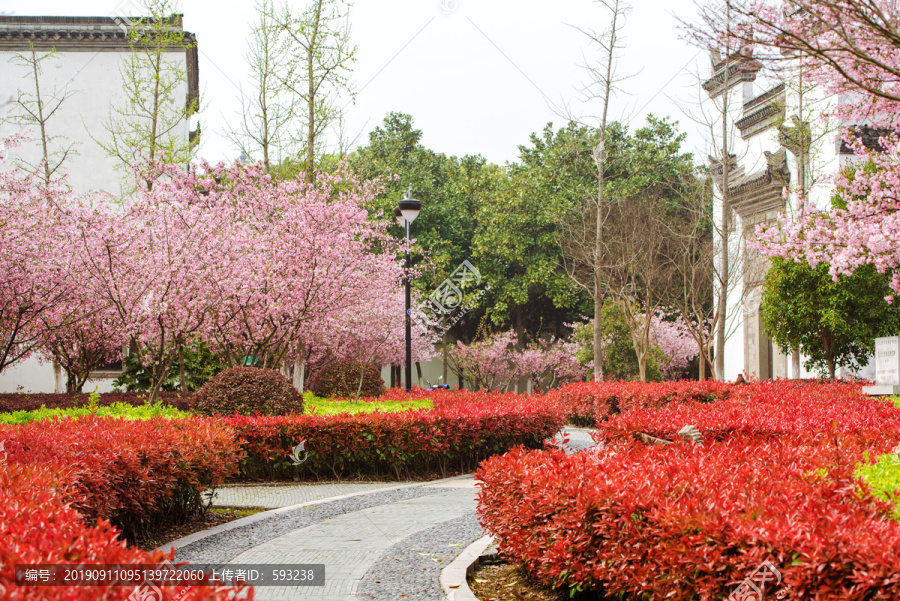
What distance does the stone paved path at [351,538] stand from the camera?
16.2ft

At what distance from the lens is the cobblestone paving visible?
8.09 meters

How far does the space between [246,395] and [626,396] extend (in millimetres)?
8735

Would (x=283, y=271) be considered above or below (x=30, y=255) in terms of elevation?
below

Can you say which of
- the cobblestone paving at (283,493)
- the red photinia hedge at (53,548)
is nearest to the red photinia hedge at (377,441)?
the cobblestone paving at (283,493)

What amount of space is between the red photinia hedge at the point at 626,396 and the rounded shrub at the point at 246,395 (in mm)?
6385

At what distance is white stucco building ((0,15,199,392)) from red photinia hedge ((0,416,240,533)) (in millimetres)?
18806

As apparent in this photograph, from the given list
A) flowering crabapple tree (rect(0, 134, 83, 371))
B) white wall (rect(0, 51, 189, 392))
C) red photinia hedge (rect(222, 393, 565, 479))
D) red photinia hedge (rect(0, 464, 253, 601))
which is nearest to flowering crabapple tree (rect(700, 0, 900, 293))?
red photinia hedge (rect(0, 464, 253, 601))

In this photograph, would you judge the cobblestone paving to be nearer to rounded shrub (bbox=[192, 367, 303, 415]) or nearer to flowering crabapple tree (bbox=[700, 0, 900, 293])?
rounded shrub (bbox=[192, 367, 303, 415])

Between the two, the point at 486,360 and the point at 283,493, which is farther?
the point at 486,360

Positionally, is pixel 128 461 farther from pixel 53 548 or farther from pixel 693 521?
pixel 693 521

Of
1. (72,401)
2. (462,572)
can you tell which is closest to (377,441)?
(462,572)

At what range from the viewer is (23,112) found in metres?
24.5

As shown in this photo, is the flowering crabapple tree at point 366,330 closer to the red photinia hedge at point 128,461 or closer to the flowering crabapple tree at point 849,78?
the red photinia hedge at point 128,461

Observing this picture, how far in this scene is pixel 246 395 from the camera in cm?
1089
